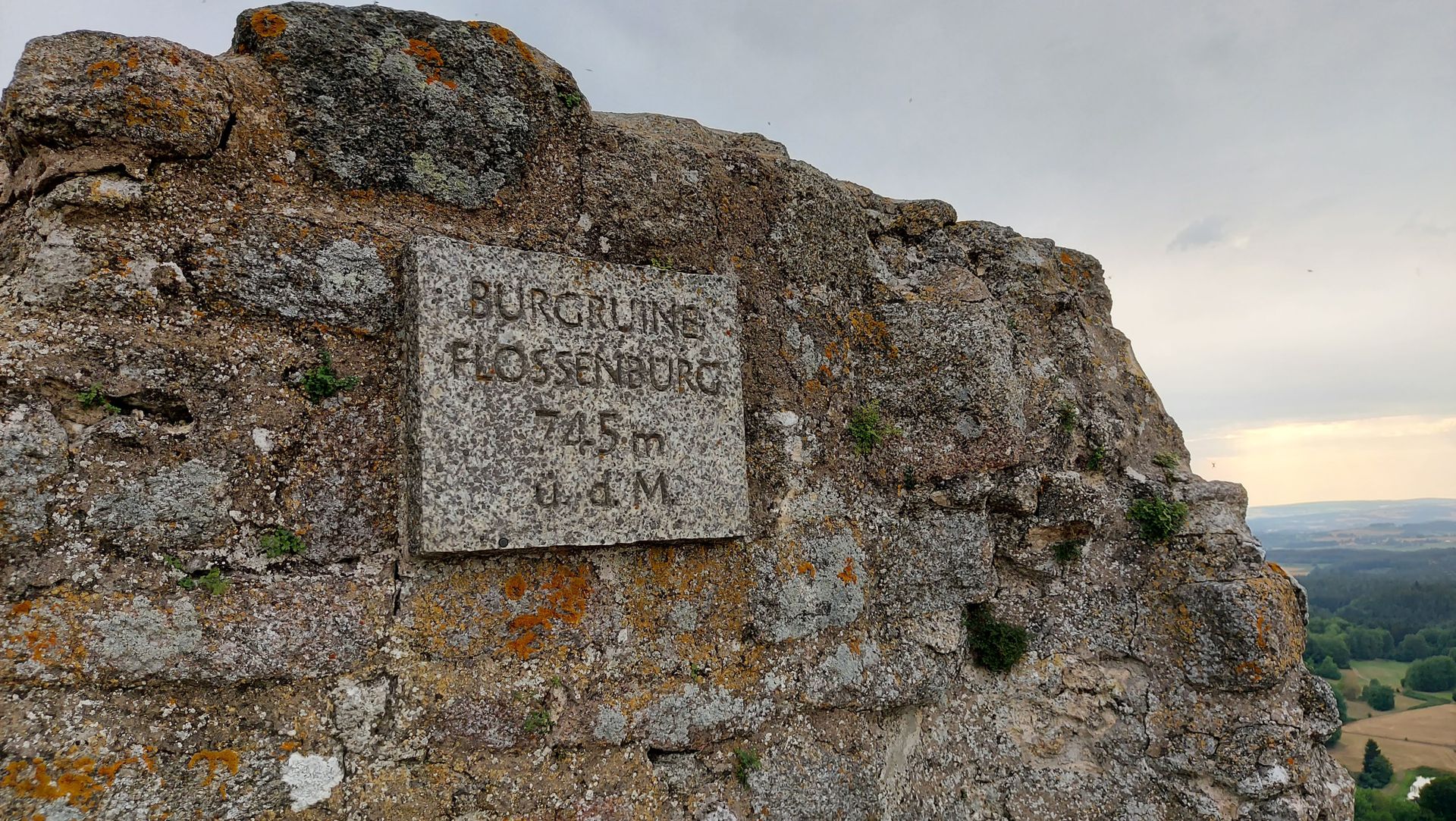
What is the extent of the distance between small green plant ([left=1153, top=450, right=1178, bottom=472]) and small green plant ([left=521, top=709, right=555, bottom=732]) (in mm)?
2534

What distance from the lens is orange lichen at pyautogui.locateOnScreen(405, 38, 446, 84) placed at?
2.15 metres

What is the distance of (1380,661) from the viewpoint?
4450 centimetres

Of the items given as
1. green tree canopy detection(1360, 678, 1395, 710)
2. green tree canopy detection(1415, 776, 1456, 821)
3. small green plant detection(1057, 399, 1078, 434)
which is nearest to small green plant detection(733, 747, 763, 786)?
small green plant detection(1057, 399, 1078, 434)

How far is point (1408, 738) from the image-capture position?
106 feet

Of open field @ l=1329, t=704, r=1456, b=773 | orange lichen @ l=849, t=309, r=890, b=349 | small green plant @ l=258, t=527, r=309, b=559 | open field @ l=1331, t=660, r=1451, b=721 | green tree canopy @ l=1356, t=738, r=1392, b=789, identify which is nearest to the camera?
small green plant @ l=258, t=527, r=309, b=559

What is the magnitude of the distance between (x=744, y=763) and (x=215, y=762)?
1296 mm

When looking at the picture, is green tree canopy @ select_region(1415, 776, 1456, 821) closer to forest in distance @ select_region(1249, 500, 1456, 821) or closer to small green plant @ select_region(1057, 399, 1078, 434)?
forest in distance @ select_region(1249, 500, 1456, 821)

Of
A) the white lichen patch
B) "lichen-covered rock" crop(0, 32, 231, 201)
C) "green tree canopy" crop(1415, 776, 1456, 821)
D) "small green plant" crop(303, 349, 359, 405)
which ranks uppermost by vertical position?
"lichen-covered rock" crop(0, 32, 231, 201)

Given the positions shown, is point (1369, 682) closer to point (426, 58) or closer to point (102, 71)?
point (426, 58)

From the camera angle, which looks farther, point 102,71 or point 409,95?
point 409,95

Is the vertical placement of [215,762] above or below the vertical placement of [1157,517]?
below

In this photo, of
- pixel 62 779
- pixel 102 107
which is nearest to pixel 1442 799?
pixel 62 779

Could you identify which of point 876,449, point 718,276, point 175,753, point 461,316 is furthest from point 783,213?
point 175,753

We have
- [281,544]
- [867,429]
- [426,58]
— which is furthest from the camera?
[867,429]
